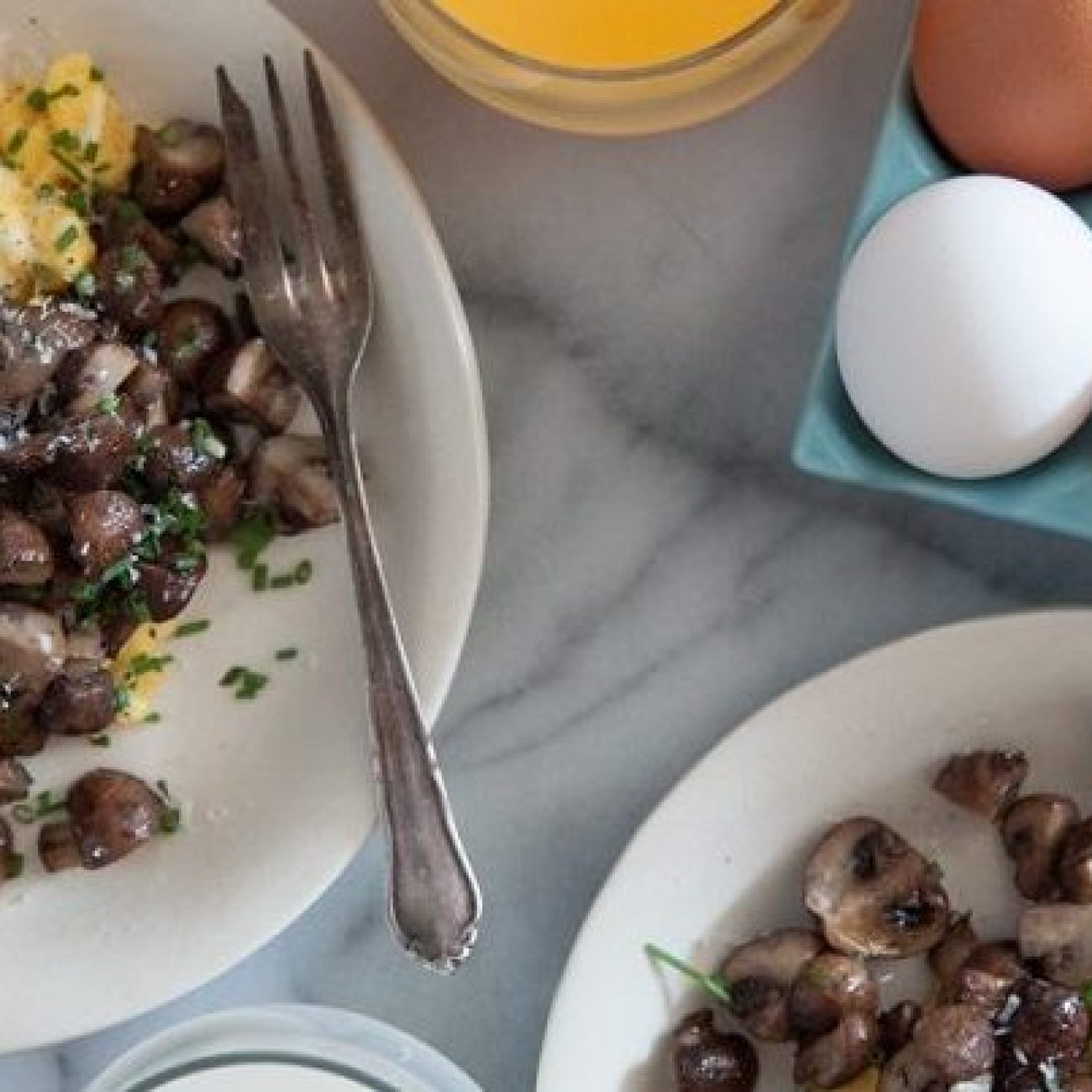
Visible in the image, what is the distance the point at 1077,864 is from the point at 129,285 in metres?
0.60

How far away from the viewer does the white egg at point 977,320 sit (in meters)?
1.29

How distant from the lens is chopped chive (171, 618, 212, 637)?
1.51 meters

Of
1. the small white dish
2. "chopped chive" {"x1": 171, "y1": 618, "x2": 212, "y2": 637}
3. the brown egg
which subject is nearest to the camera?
the brown egg

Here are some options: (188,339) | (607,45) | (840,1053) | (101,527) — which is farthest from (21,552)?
(840,1053)

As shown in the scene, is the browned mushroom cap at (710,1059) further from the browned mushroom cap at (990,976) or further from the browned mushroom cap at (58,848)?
the browned mushroom cap at (58,848)

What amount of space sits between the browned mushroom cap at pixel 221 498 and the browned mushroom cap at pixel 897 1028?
459 mm

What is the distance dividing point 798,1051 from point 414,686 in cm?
29

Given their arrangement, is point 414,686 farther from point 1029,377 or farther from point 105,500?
point 1029,377

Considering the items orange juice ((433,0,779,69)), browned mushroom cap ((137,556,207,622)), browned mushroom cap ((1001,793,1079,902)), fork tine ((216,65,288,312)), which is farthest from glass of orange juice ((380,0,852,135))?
browned mushroom cap ((1001,793,1079,902))

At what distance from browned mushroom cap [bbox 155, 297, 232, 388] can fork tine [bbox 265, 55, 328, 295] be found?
66mm

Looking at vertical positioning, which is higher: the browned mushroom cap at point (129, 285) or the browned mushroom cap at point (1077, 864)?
the browned mushroom cap at point (129, 285)

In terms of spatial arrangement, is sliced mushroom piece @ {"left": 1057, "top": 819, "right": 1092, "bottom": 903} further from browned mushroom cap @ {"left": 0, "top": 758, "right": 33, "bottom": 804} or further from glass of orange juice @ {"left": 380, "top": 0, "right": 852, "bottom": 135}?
browned mushroom cap @ {"left": 0, "top": 758, "right": 33, "bottom": 804}

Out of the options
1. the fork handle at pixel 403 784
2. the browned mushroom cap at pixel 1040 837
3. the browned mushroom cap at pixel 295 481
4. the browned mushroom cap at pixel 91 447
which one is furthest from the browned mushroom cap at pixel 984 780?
the browned mushroom cap at pixel 91 447

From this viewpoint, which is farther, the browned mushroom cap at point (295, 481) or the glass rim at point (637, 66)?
the browned mushroom cap at point (295, 481)
